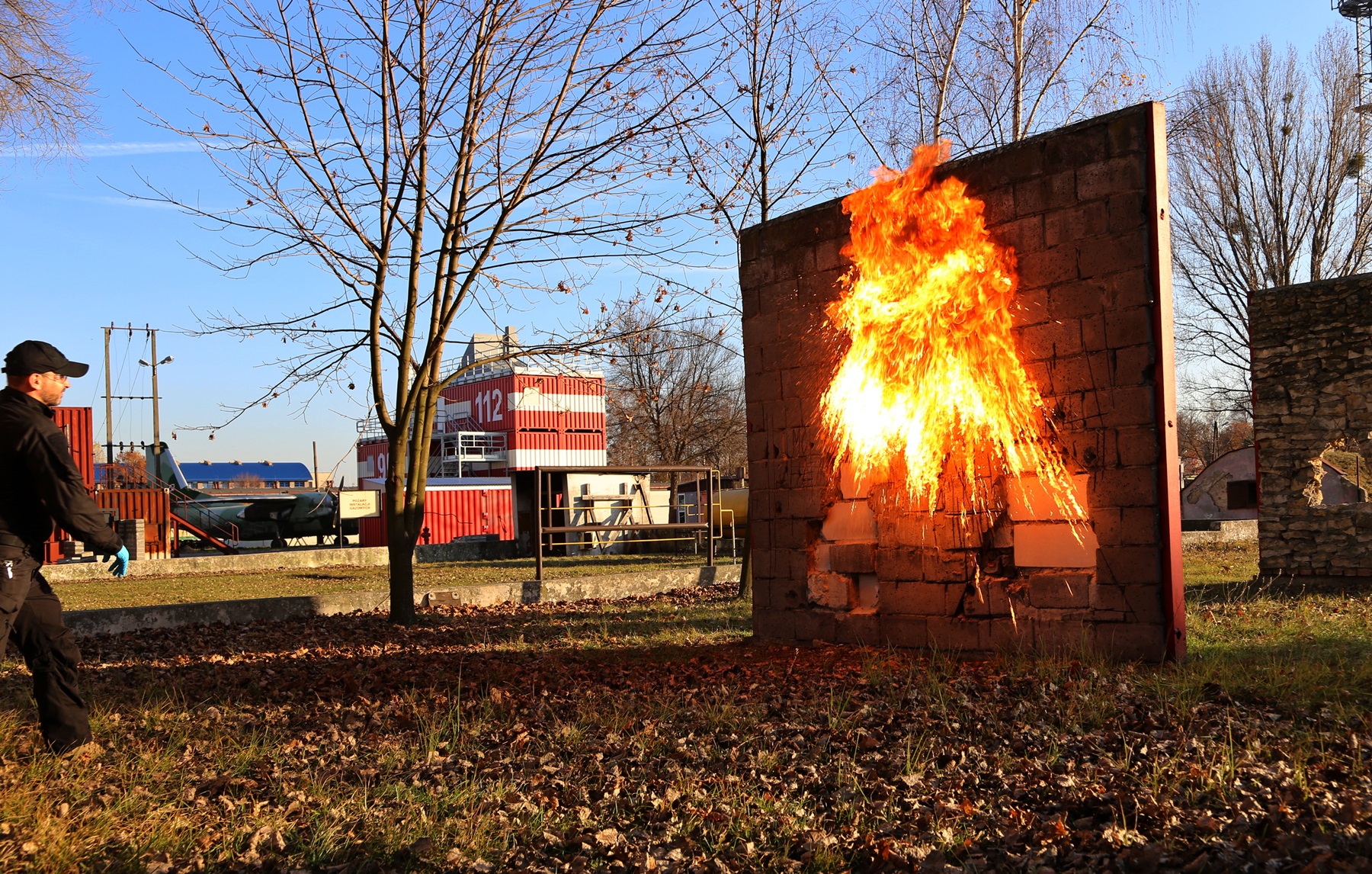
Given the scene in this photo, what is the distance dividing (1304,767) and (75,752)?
5.77 m

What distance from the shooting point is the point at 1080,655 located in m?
6.28

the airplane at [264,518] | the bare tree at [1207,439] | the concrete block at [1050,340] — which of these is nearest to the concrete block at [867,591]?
the concrete block at [1050,340]

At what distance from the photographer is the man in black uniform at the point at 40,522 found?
4754 millimetres

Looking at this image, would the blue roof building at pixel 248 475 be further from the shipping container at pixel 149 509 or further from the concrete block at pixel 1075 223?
the concrete block at pixel 1075 223

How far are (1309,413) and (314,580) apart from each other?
1549 centimetres

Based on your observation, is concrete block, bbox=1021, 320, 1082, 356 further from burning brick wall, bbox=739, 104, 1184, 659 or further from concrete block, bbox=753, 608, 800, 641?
concrete block, bbox=753, 608, 800, 641

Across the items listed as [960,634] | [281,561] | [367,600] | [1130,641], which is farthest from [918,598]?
[281,561]

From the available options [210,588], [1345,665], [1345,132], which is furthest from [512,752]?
[1345,132]

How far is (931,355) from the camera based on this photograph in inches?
286

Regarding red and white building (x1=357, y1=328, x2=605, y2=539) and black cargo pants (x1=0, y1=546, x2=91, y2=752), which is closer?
black cargo pants (x1=0, y1=546, x2=91, y2=752)

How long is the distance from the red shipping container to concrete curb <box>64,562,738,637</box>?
16.3 meters

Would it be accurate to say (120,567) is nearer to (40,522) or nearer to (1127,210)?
(40,522)

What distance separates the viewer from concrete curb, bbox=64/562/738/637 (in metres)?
10.4

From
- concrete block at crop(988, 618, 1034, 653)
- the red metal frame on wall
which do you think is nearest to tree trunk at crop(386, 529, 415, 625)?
concrete block at crop(988, 618, 1034, 653)
